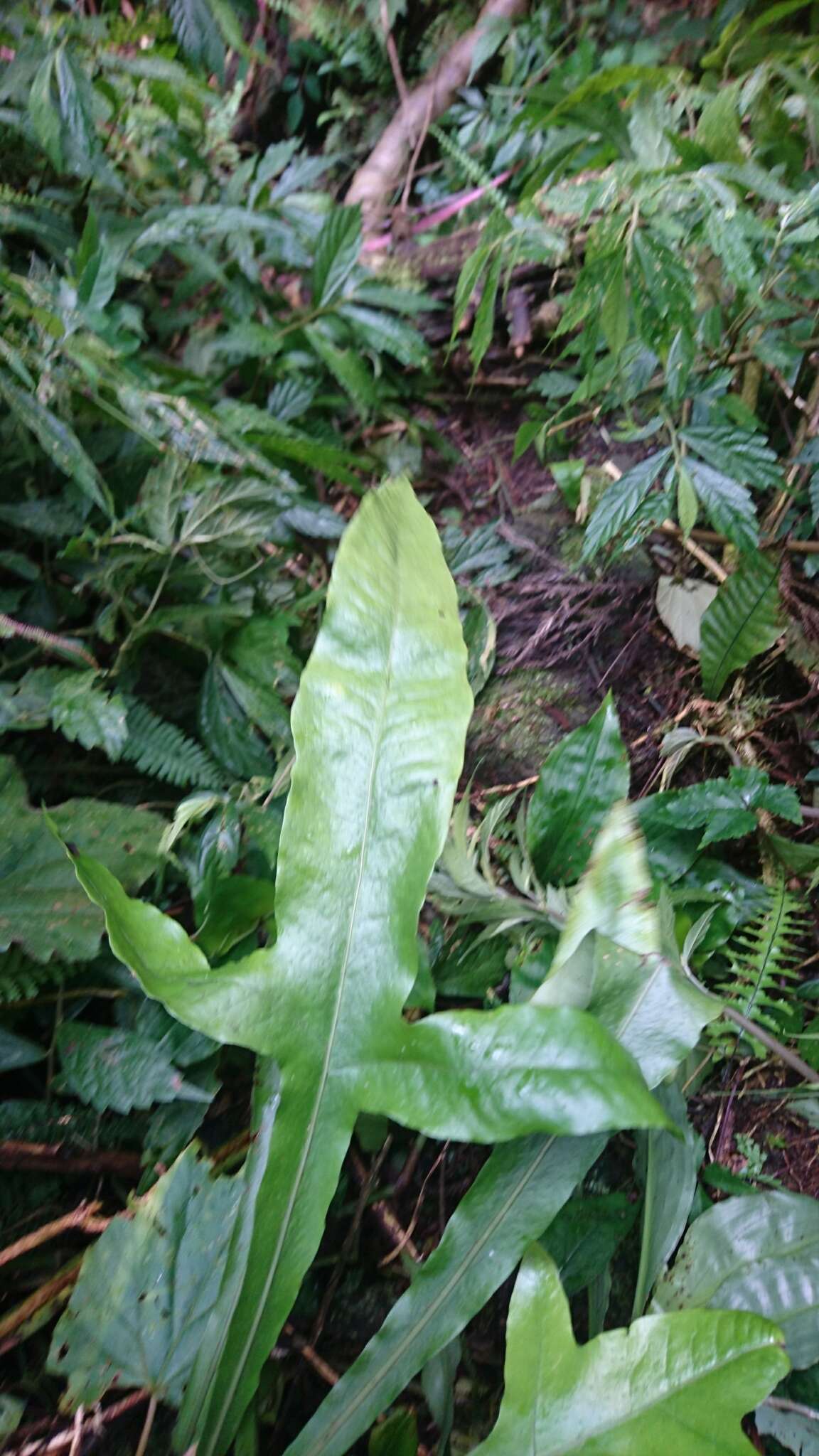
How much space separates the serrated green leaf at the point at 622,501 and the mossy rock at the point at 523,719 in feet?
0.63

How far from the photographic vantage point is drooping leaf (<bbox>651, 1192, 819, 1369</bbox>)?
571 mm

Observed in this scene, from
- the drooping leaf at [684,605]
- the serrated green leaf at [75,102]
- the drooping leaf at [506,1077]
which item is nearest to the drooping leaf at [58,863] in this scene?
the drooping leaf at [506,1077]

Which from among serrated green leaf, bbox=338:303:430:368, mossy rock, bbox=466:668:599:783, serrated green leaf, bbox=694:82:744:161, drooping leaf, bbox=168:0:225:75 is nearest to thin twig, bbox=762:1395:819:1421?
mossy rock, bbox=466:668:599:783

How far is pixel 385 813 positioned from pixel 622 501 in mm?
529

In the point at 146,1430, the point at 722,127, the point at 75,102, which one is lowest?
the point at 146,1430

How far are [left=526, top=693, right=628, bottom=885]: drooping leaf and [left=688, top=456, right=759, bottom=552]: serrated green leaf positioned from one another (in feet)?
0.85

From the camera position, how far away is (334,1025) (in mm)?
562

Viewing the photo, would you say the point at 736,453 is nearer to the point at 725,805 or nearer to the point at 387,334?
the point at 725,805

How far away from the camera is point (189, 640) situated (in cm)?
96

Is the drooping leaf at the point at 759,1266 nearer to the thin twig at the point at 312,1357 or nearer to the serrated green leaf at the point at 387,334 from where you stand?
the thin twig at the point at 312,1357

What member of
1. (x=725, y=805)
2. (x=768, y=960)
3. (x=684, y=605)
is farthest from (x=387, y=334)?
(x=768, y=960)

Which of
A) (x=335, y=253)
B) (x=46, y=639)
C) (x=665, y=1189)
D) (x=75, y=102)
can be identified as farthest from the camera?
(x=335, y=253)

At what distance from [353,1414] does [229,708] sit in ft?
2.21

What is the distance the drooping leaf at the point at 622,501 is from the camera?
874 mm
